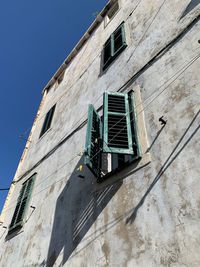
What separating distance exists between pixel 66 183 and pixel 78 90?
3694 mm

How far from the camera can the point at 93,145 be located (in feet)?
14.1

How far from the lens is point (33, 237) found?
5.26 meters

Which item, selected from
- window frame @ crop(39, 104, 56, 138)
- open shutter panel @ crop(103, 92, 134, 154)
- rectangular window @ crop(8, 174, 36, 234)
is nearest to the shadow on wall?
open shutter panel @ crop(103, 92, 134, 154)

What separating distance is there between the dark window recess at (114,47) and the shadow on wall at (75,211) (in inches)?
120

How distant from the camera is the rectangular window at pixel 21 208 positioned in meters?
6.11

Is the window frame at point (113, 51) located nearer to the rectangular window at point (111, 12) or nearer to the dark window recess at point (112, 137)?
the dark window recess at point (112, 137)

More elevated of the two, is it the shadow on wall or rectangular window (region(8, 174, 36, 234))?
rectangular window (region(8, 174, 36, 234))

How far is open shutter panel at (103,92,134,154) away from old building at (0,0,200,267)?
0.06ft

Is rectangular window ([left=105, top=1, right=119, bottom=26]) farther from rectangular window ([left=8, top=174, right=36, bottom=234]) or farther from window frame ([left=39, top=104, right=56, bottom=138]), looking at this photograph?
rectangular window ([left=8, top=174, right=36, bottom=234])

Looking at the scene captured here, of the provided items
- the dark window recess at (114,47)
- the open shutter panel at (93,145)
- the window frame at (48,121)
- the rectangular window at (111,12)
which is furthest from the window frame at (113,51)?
the window frame at (48,121)

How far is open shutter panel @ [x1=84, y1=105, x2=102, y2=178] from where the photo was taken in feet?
13.3

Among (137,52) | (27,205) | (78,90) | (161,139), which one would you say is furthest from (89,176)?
(78,90)

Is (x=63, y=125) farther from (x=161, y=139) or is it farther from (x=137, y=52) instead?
(x=161, y=139)

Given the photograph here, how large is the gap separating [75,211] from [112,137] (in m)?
1.71
